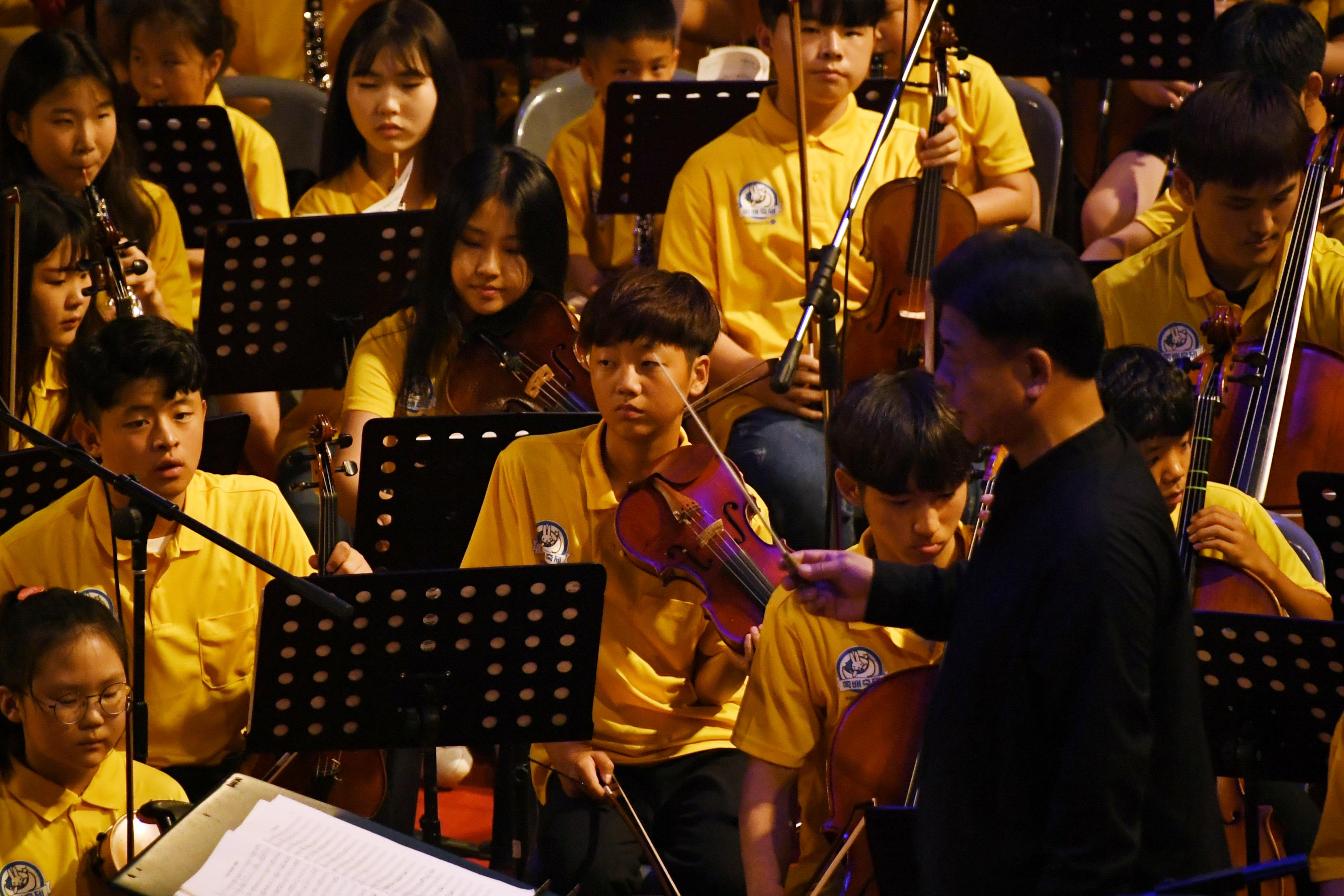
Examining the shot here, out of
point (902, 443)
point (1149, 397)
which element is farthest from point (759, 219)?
point (902, 443)

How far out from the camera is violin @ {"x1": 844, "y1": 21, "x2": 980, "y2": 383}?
3.39m

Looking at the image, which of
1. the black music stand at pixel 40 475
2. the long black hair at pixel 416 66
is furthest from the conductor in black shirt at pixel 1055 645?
the long black hair at pixel 416 66

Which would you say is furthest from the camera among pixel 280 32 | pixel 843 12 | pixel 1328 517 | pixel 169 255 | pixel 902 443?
pixel 280 32

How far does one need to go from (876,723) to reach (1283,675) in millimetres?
588

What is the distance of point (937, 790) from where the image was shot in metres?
1.60

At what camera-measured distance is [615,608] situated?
9.11ft

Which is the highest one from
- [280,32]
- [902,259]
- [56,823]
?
[280,32]

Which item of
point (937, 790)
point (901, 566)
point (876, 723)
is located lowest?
point (876, 723)

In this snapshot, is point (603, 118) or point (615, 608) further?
point (603, 118)

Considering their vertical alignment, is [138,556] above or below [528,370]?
below

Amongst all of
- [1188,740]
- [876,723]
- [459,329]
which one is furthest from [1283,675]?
[459,329]

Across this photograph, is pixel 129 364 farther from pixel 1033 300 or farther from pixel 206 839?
pixel 1033 300

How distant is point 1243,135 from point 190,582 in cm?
218

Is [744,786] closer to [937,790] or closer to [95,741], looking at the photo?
[937,790]
